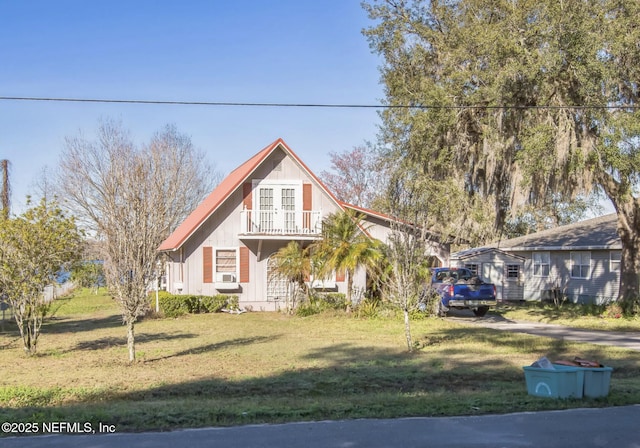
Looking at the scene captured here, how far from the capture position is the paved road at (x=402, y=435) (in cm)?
710

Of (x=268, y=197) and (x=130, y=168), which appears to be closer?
(x=268, y=197)

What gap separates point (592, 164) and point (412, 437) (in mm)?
15636

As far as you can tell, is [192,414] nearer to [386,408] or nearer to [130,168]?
[386,408]

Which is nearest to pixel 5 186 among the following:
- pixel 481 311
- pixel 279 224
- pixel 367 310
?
pixel 279 224

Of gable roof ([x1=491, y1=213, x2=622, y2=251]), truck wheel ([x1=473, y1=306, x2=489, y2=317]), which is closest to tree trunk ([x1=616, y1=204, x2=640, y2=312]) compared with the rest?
gable roof ([x1=491, y1=213, x2=622, y2=251])

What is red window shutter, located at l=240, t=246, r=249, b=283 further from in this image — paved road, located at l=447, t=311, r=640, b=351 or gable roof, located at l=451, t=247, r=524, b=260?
gable roof, located at l=451, t=247, r=524, b=260

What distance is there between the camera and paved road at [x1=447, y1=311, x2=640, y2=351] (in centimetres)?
1780

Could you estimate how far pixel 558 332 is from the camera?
20.2m

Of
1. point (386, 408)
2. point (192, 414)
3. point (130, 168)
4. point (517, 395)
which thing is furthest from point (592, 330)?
point (130, 168)

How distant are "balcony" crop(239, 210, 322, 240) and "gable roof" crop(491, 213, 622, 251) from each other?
9991 millimetres

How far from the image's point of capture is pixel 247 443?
23.4ft

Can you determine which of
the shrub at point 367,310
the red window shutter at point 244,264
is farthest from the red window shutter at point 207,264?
the shrub at point 367,310

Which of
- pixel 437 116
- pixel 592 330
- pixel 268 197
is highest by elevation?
pixel 437 116

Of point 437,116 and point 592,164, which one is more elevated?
point 437,116
